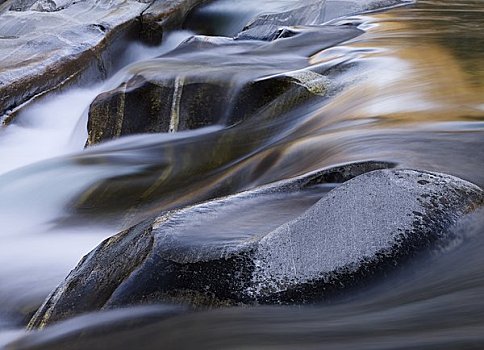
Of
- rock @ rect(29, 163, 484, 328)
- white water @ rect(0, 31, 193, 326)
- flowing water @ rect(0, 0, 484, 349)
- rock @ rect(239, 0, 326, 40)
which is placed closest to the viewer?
flowing water @ rect(0, 0, 484, 349)

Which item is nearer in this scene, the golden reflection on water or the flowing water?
the flowing water

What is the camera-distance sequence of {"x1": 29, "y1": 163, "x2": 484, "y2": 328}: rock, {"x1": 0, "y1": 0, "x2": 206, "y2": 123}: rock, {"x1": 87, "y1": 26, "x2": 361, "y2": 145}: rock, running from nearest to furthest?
{"x1": 29, "y1": 163, "x2": 484, "y2": 328}: rock < {"x1": 87, "y1": 26, "x2": 361, "y2": 145}: rock < {"x1": 0, "y1": 0, "x2": 206, "y2": 123}: rock

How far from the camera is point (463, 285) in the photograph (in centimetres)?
255

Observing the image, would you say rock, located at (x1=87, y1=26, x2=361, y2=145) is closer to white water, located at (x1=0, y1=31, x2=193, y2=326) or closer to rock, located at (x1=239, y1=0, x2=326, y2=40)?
white water, located at (x1=0, y1=31, x2=193, y2=326)

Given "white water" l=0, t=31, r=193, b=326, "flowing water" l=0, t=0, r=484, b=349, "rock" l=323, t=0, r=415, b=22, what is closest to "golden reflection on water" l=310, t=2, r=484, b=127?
"flowing water" l=0, t=0, r=484, b=349

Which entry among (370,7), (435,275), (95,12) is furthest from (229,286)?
(95,12)

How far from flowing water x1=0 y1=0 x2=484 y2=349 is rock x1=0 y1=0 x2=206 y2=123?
0.25m

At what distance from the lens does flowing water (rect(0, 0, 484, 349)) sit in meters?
2.41

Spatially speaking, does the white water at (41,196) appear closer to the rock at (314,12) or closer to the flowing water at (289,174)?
the flowing water at (289,174)

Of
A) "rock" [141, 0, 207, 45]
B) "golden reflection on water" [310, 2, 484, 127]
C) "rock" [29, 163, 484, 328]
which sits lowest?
"rock" [141, 0, 207, 45]

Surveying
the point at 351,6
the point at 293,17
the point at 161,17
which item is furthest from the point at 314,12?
the point at 161,17

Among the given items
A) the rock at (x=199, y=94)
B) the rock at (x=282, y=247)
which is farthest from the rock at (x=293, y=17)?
the rock at (x=282, y=247)

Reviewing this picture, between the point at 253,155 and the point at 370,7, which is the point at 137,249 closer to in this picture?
the point at 253,155

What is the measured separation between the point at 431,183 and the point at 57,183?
11.5ft
